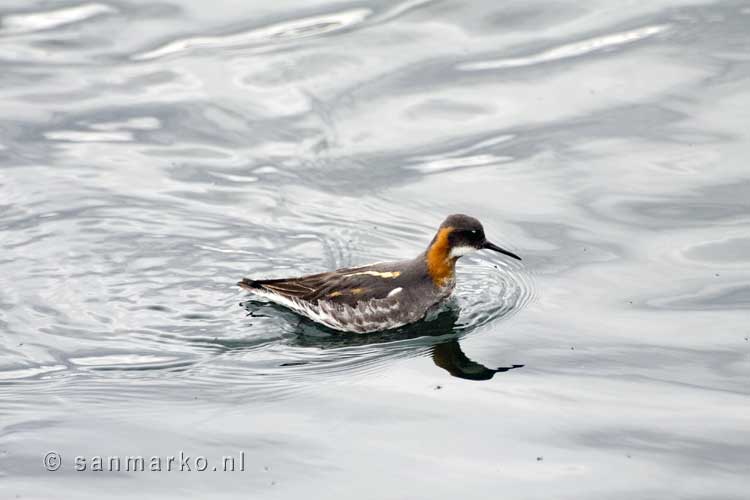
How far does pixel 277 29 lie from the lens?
60.8 feet

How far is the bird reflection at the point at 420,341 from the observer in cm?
1120

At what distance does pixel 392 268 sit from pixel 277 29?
22.8 ft

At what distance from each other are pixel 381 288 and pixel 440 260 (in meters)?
0.68

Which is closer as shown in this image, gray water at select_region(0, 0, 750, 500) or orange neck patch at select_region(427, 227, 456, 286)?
gray water at select_region(0, 0, 750, 500)

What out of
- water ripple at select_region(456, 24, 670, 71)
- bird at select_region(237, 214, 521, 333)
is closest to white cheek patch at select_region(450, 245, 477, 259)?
bird at select_region(237, 214, 521, 333)

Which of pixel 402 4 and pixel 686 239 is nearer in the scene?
pixel 686 239

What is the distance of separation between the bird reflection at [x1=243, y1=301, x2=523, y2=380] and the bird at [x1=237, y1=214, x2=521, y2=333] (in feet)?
0.42

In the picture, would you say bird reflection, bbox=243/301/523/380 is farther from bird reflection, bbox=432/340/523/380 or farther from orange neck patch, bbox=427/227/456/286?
orange neck patch, bbox=427/227/456/286

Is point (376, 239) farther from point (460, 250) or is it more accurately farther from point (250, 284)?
point (250, 284)

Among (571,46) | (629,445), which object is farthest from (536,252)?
(571,46)

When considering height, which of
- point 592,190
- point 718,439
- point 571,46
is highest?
point 571,46

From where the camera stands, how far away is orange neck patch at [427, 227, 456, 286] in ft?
41.4

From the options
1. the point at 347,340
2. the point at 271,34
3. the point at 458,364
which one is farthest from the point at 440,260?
the point at 271,34

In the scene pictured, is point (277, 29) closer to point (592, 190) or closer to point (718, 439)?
point (592, 190)
